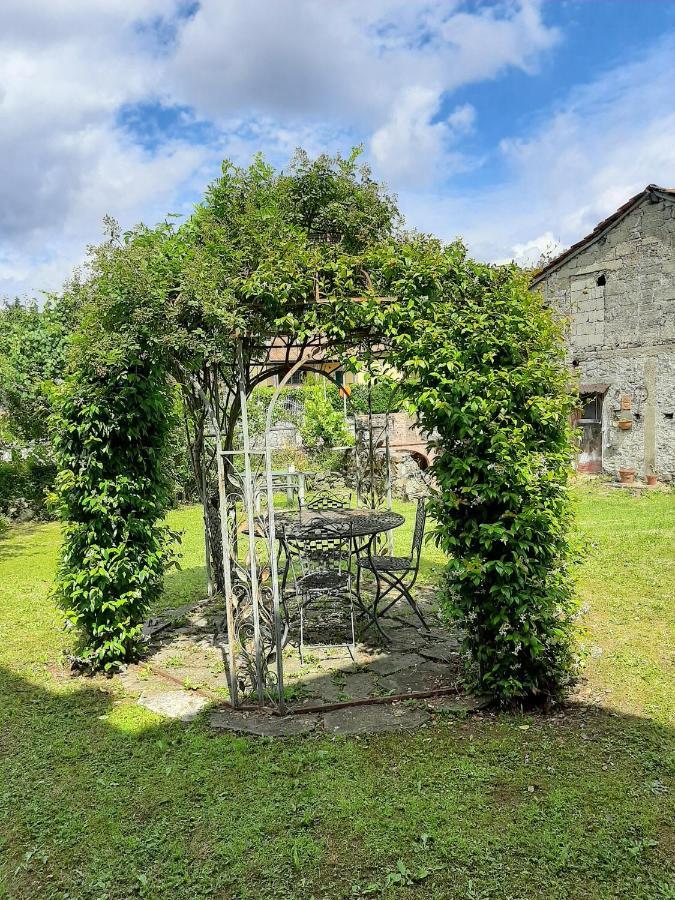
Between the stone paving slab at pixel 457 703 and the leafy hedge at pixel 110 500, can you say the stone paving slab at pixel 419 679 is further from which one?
the leafy hedge at pixel 110 500

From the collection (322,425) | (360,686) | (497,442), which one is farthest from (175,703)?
(322,425)

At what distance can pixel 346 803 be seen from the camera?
2842mm

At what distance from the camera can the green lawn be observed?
2381mm

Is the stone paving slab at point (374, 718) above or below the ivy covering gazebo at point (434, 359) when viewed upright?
below

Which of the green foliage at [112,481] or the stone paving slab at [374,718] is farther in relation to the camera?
the green foliage at [112,481]

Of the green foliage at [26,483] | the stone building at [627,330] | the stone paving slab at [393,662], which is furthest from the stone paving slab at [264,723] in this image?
the green foliage at [26,483]

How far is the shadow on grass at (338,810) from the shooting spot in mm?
2385

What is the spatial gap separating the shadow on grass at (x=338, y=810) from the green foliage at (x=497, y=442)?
590 mm

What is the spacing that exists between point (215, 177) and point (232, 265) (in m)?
1.92

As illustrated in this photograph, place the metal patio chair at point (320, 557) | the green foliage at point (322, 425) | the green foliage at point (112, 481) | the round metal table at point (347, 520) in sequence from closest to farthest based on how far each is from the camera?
the green foliage at point (112, 481) → the metal patio chair at point (320, 557) → the round metal table at point (347, 520) → the green foliage at point (322, 425)

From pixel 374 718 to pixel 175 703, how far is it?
147 centimetres

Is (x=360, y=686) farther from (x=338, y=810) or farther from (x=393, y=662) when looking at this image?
(x=338, y=810)

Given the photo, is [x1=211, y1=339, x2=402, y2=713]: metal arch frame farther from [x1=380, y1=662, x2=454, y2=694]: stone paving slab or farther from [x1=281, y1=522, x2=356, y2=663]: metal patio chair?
[x1=380, y1=662, x2=454, y2=694]: stone paving slab

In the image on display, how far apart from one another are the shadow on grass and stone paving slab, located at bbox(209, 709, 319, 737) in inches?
4.7
